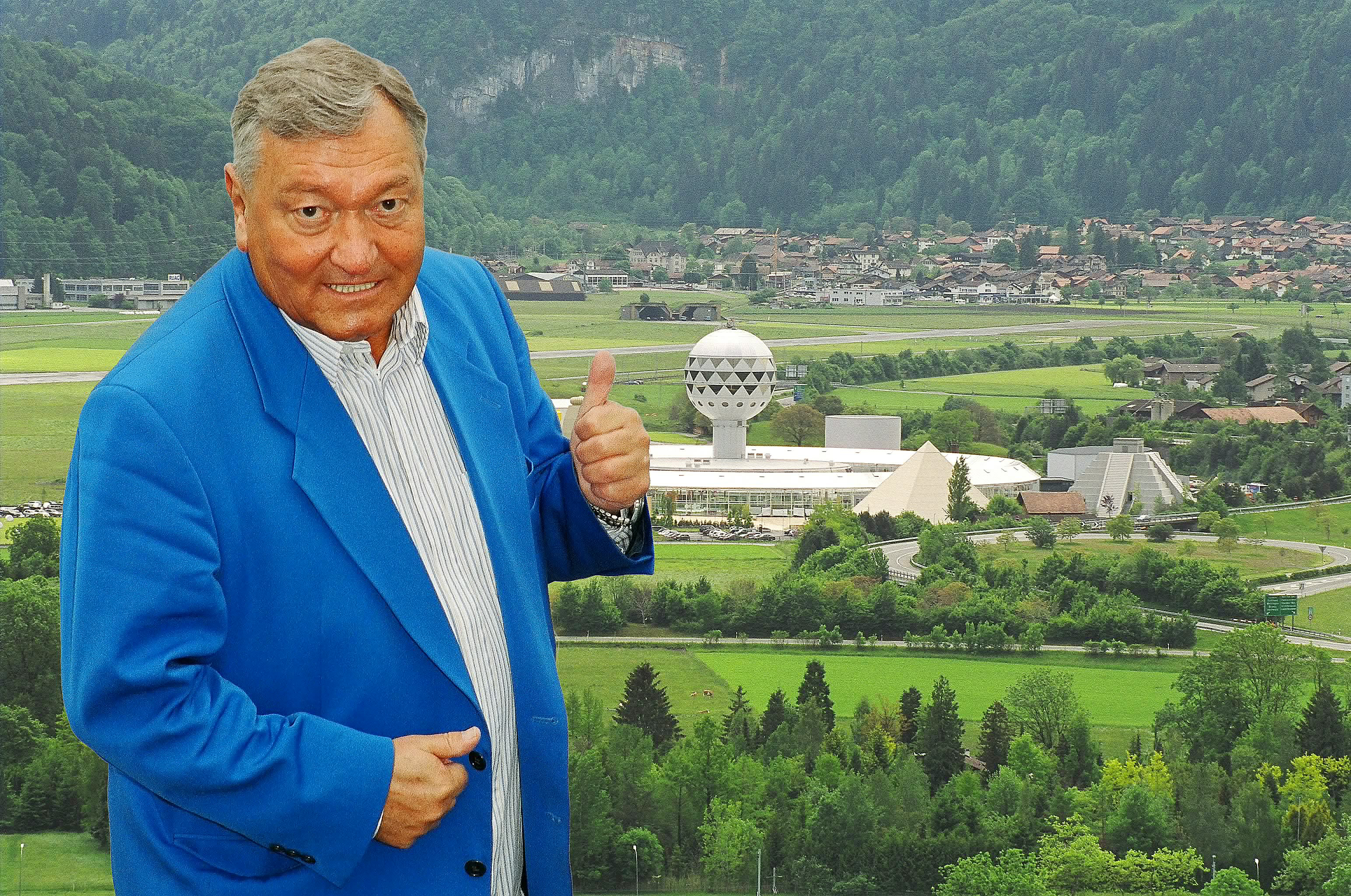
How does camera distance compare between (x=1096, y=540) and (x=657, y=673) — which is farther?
(x=1096, y=540)

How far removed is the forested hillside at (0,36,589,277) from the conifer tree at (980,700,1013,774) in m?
8.27

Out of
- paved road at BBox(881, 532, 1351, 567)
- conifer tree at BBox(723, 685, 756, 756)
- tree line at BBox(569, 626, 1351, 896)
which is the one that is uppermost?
paved road at BBox(881, 532, 1351, 567)

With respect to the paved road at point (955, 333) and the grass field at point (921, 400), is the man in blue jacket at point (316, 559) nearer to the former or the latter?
the grass field at point (921, 400)

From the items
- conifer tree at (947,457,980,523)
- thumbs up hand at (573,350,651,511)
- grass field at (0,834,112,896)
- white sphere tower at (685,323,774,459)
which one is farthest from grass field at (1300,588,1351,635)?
thumbs up hand at (573,350,651,511)

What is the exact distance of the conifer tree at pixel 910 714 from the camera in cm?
968

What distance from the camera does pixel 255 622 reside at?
1.28 metres

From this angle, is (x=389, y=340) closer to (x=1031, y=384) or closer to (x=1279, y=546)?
(x=1279, y=546)

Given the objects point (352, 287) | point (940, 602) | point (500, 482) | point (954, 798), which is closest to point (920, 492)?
point (940, 602)

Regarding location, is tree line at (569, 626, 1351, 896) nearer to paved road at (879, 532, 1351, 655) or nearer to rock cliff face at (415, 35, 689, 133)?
paved road at (879, 532, 1351, 655)

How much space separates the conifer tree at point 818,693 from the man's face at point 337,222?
337 inches

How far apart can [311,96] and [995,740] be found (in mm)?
8825

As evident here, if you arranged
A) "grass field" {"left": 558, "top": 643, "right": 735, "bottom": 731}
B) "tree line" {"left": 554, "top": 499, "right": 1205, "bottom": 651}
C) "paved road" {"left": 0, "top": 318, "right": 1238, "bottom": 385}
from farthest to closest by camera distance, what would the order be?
"paved road" {"left": 0, "top": 318, "right": 1238, "bottom": 385} → "tree line" {"left": 554, "top": 499, "right": 1205, "bottom": 651} → "grass field" {"left": 558, "top": 643, "right": 735, "bottom": 731}

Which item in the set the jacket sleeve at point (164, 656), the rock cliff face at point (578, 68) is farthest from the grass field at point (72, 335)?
the jacket sleeve at point (164, 656)

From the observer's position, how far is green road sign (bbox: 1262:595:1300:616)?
41.7 ft
